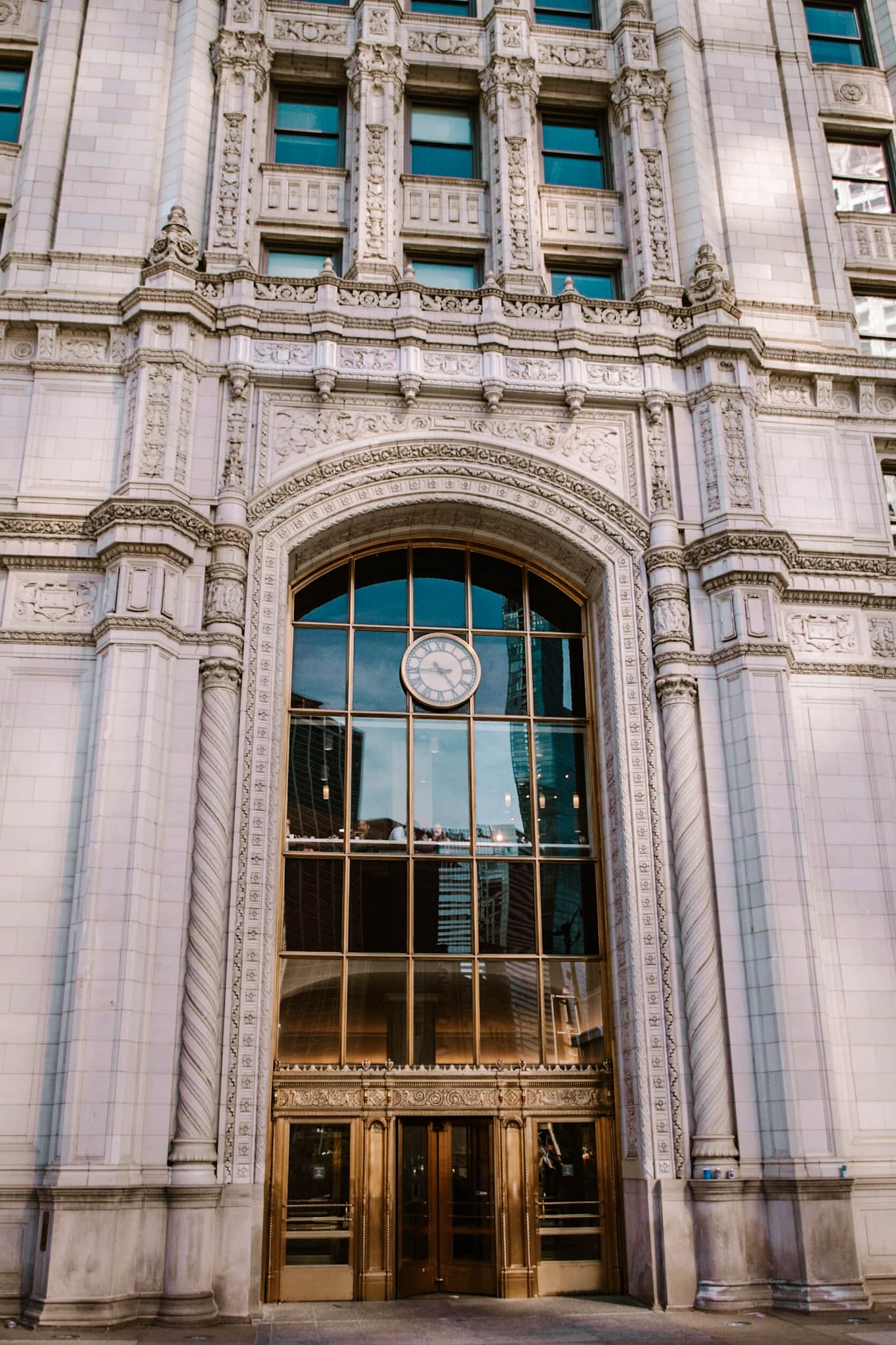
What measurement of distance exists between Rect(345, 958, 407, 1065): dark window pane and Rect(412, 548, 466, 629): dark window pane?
576 cm

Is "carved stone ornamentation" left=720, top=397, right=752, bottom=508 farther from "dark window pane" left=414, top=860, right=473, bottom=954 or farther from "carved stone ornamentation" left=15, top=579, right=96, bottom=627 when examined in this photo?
"carved stone ornamentation" left=15, top=579, right=96, bottom=627

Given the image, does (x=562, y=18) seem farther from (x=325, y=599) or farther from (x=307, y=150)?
(x=325, y=599)

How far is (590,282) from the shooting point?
2289 centimetres

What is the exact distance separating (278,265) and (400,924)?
12.4 m

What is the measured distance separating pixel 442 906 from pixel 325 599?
5554mm

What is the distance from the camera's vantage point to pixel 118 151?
2130 centimetres

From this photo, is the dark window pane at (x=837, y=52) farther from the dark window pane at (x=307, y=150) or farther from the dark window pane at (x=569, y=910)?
the dark window pane at (x=569, y=910)

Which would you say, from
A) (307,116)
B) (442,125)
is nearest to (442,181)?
(442,125)

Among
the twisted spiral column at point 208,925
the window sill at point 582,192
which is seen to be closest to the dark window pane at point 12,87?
the window sill at point 582,192

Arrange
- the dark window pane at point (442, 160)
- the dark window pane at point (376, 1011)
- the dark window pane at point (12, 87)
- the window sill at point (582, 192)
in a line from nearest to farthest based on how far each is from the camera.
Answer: the dark window pane at point (376, 1011), the dark window pane at point (12, 87), the window sill at point (582, 192), the dark window pane at point (442, 160)

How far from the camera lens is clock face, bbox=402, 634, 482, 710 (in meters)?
19.4

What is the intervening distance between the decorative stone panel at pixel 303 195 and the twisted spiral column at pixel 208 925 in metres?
9.48

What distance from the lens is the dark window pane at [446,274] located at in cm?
2241

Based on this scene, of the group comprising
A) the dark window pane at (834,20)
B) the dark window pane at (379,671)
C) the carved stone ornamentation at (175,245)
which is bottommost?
the dark window pane at (379,671)
